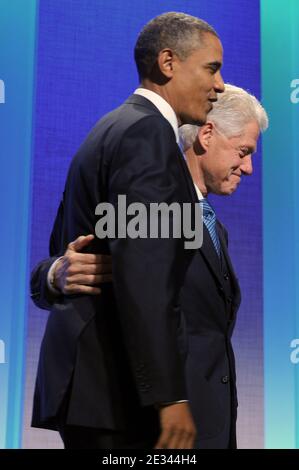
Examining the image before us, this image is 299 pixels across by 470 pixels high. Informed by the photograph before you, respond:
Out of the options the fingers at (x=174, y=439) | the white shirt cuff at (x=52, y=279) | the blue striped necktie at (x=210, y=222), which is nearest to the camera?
the fingers at (x=174, y=439)

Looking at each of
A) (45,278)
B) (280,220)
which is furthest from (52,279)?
(280,220)

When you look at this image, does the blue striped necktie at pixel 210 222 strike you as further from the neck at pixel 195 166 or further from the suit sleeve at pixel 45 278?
the suit sleeve at pixel 45 278

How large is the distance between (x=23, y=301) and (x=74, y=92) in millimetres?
623

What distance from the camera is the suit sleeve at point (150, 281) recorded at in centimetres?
104

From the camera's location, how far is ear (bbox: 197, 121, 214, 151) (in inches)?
72.4

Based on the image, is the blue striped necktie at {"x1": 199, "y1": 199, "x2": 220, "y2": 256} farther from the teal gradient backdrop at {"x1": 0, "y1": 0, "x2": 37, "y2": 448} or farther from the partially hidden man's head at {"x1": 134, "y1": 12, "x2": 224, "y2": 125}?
the teal gradient backdrop at {"x1": 0, "y1": 0, "x2": 37, "y2": 448}

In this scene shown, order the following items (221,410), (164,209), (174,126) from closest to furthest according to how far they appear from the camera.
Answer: (164,209) → (174,126) → (221,410)

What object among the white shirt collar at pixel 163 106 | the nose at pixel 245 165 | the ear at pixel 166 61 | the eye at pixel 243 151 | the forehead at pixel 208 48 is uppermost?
the forehead at pixel 208 48

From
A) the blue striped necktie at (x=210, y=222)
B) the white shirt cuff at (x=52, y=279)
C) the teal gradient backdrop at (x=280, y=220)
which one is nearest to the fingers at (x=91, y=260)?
the white shirt cuff at (x=52, y=279)

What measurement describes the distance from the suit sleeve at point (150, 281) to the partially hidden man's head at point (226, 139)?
73 centimetres

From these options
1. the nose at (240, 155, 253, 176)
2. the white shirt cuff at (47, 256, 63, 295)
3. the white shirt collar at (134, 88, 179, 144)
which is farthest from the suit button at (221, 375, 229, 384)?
the nose at (240, 155, 253, 176)

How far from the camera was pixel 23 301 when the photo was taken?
218 cm
